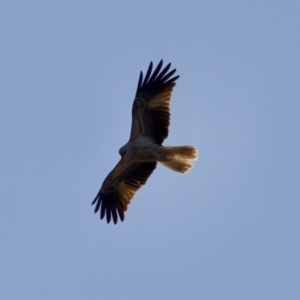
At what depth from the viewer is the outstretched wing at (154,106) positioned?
746 inches

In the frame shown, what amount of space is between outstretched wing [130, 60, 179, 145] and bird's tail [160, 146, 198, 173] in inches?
13.7

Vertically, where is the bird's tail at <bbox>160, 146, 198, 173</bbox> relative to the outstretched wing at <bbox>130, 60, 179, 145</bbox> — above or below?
below

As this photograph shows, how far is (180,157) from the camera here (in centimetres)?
1881

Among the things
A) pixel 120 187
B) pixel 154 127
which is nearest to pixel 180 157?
pixel 154 127

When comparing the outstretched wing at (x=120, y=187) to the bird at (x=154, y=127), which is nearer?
the bird at (x=154, y=127)

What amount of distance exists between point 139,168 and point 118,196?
725 mm

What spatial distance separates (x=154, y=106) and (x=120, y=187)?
1992 mm

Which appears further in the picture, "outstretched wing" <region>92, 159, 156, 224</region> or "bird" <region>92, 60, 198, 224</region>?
"outstretched wing" <region>92, 159, 156, 224</region>

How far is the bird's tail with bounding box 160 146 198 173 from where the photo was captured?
61.5ft

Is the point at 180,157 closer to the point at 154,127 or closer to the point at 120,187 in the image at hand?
the point at 154,127

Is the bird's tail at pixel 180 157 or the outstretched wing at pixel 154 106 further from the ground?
the outstretched wing at pixel 154 106

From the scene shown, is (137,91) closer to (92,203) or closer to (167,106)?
(167,106)

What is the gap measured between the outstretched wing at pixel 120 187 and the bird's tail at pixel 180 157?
0.86m

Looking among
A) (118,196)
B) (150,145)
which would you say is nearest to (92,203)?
(118,196)
